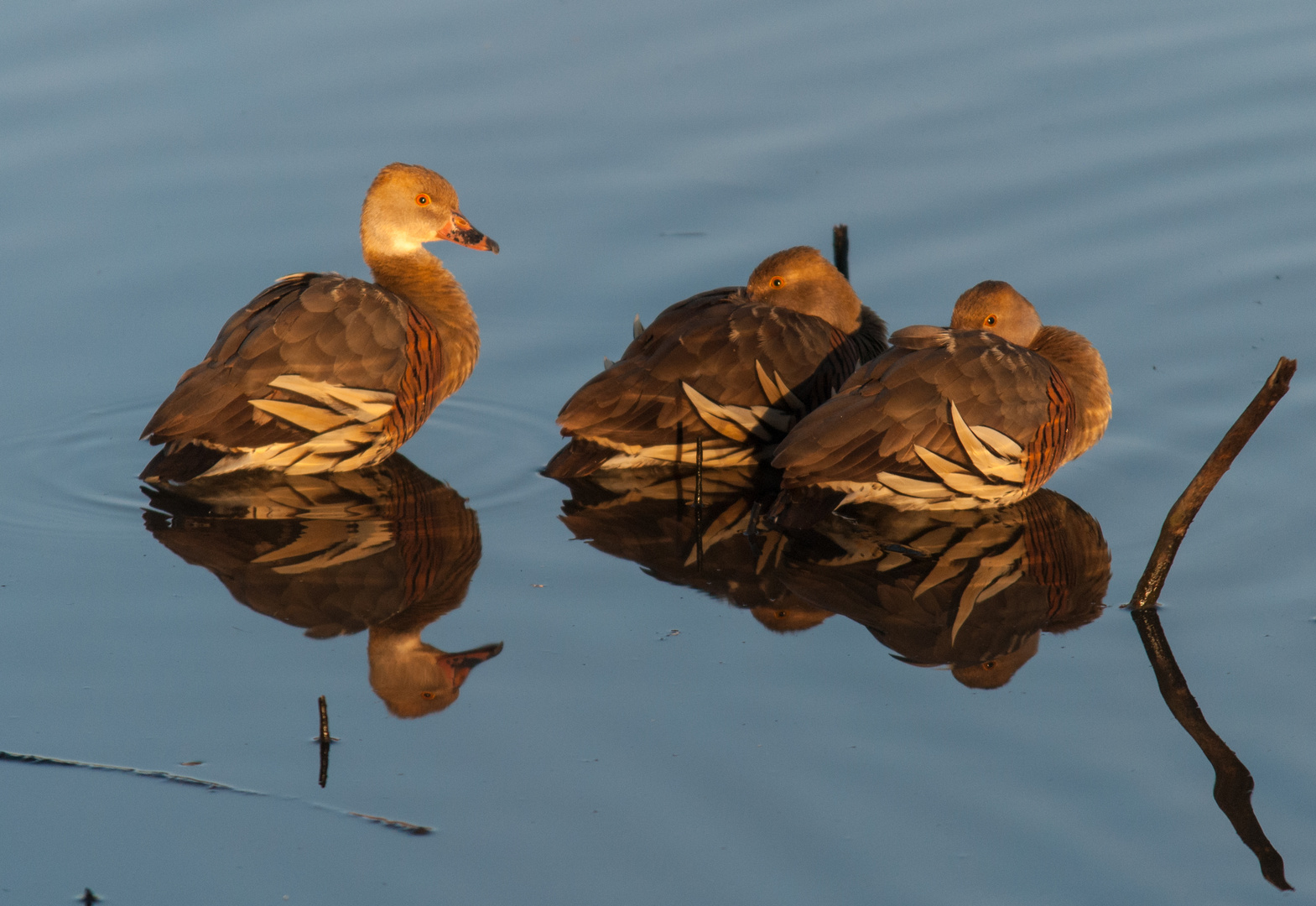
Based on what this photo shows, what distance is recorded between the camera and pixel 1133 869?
187 inches

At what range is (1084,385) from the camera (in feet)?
24.6

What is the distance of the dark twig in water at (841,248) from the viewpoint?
368 inches

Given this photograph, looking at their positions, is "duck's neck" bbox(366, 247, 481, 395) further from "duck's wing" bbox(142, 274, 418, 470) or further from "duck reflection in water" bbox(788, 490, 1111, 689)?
"duck reflection in water" bbox(788, 490, 1111, 689)

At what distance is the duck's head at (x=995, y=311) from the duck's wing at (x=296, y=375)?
8.92 feet

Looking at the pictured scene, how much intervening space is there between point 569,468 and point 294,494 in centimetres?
133

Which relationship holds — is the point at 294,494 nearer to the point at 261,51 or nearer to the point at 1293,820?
the point at 1293,820

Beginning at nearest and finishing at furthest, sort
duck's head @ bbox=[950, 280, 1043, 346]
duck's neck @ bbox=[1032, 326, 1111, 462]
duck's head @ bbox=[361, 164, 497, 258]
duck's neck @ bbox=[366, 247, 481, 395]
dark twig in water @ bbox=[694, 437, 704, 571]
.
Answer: dark twig in water @ bbox=[694, 437, 704, 571], duck's neck @ bbox=[1032, 326, 1111, 462], duck's head @ bbox=[950, 280, 1043, 346], duck's neck @ bbox=[366, 247, 481, 395], duck's head @ bbox=[361, 164, 497, 258]

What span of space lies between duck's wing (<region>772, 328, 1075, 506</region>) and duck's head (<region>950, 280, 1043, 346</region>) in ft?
1.51

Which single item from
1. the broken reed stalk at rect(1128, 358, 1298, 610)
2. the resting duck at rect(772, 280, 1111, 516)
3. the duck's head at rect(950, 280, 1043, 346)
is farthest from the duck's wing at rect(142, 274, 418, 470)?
the broken reed stalk at rect(1128, 358, 1298, 610)

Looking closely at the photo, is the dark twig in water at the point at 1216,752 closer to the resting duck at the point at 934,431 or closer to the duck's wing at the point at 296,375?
the resting duck at the point at 934,431

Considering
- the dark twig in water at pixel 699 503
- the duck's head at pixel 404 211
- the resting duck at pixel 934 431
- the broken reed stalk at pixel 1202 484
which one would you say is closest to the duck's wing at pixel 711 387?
the dark twig in water at pixel 699 503

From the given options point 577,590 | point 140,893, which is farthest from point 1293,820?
point 140,893

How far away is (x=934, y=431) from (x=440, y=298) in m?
2.89

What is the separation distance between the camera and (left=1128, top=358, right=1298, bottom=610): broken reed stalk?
5.52 metres
